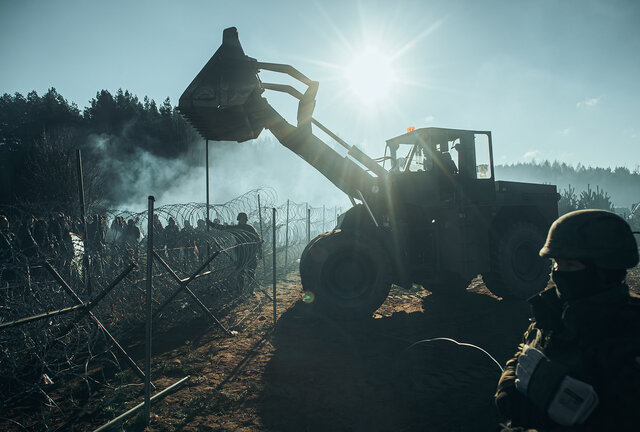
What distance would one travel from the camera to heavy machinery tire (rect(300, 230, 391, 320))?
5.86 metres

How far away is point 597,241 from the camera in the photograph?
161 cm

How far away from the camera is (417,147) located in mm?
6695

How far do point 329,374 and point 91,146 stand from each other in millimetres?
24250

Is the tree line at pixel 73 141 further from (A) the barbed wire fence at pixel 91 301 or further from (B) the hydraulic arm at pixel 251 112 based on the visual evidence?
(B) the hydraulic arm at pixel 251 112

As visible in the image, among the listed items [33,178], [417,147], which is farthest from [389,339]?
[33,178]

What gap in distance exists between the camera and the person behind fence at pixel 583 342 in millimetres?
1352

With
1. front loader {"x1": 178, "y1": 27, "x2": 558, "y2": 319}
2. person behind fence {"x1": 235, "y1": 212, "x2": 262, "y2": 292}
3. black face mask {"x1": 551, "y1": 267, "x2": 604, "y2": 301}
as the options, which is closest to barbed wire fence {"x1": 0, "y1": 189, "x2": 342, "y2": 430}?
person behind fence {"x1": 235, "y1": 212, "x2": 262, "y2": 292}

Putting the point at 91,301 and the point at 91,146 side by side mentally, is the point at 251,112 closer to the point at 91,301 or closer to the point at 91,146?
the point at 91,301

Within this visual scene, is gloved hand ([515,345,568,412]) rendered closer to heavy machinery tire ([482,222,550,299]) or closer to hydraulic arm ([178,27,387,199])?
hydraulic arm ([178,27,387,199])

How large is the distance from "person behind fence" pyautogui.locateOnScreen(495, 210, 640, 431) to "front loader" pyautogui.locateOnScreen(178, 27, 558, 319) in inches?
165

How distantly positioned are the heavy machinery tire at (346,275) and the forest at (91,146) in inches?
681

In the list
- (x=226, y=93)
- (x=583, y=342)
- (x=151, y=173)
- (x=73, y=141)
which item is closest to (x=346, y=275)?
(x=226, y=93)

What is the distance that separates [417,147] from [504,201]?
2.38 meters

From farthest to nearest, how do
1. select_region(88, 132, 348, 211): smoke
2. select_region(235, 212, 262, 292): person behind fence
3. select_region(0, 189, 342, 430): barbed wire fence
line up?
1. select_region(88, 132, 348, 211): smoke
2. select_region(235, 212, 262, 292): person behind fence
3. select_region(0, 189, 342, 430): barbed wire fence
